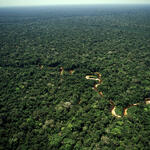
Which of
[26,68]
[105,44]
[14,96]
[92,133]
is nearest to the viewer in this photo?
[92,133]

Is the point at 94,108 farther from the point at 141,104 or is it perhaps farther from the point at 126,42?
the point at 126,42

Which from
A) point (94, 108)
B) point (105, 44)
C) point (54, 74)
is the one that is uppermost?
point (105, 44)

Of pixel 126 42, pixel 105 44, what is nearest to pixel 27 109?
pixel 105 44

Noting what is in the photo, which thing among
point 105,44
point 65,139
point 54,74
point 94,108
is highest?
point 105,44

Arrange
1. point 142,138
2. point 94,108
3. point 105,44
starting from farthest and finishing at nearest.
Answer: point 105,44
point 94,108
point 142,138

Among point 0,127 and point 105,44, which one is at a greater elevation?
point 105,44

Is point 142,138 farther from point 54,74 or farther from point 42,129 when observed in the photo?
point 54,74

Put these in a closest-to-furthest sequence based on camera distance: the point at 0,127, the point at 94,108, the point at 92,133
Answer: the point at 92,133, the point at 0,127, the point at 94,108

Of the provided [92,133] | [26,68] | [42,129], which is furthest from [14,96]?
[92,133]

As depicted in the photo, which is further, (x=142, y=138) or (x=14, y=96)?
(x=14, y=96)
